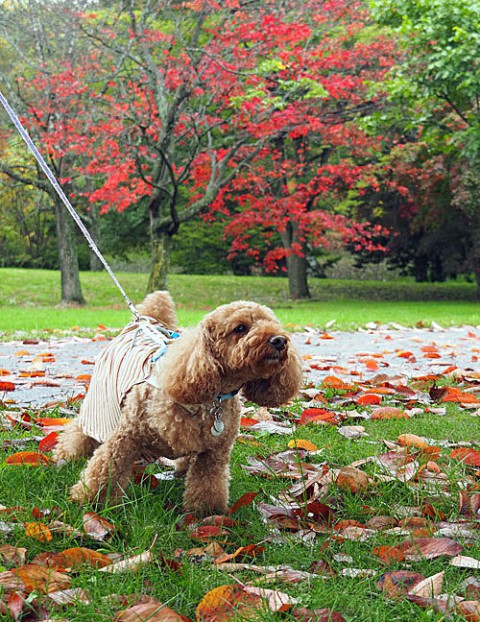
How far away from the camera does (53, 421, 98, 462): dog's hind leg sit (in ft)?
10.0

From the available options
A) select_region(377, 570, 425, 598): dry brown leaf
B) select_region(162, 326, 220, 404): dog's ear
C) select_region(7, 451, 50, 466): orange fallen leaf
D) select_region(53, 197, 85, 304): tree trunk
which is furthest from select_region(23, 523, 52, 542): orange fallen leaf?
select_region(53, 197, 85, 304): tree trunk

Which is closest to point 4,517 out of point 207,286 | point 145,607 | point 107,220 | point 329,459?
point 145,607

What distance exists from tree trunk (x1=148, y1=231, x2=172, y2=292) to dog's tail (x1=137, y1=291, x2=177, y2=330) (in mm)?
11492

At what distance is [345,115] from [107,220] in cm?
1232

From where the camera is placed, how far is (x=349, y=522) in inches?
92.4

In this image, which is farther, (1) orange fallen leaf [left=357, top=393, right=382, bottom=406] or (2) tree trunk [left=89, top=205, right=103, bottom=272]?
(2) tree trunk [left=89, top=205, right=103, bottom=272]

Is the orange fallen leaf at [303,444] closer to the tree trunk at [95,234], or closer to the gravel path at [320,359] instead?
the gravel path at [320,359]

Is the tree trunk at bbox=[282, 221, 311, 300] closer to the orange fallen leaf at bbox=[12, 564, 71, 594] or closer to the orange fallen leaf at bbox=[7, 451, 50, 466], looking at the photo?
the orange fallen leaf at bbox=[7, 451, 50, 466]

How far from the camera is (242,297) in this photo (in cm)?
2084

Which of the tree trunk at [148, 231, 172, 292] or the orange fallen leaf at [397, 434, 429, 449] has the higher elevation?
the tree trunk at [148, 231, 172, 292]

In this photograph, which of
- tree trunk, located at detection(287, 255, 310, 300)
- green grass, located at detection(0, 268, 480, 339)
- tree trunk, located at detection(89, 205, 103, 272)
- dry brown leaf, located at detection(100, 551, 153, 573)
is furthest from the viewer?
tree trunk, located at detection(89, 205, 103, 272)

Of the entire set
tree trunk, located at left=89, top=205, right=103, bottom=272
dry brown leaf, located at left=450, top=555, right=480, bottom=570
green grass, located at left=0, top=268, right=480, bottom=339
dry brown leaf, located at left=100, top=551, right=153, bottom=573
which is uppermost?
tree trunk, located at left=89, top=205, right=103, bottom=272

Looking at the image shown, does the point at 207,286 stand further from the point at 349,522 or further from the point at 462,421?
the point at 349,522

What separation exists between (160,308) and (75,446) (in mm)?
761
